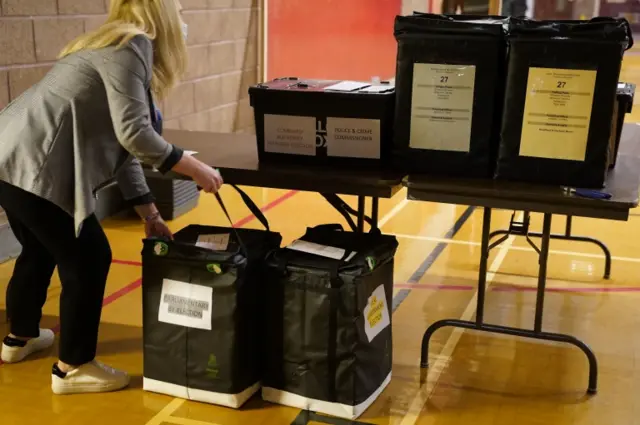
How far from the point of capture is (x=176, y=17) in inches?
89.6

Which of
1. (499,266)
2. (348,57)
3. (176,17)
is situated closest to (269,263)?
(176,17)

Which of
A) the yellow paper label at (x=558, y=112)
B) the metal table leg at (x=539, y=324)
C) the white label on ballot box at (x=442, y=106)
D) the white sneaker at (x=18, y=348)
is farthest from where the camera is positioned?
the white sneaker at (x=18, y=348)

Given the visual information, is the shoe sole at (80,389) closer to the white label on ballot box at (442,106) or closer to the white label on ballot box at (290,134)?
the white label on ballot box at (290,134)

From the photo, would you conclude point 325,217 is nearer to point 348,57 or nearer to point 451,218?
point 451,218

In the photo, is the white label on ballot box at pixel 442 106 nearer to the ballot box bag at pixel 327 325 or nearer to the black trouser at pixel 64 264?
the ballot box bag at pixel 327 325

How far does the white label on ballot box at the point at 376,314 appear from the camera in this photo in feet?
7.78

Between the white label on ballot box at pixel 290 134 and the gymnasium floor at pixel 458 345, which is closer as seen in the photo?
the gymnasium floor at pixel 458 345

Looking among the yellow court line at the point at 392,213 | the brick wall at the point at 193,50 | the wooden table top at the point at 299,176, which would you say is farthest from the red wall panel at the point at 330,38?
the wooden table top at the point at 299,176

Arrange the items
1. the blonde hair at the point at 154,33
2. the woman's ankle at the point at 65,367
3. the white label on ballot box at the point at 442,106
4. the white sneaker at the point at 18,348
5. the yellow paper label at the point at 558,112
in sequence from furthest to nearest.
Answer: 1. the white sneaker at the point at 18,348
2. the woman's ankle at the point at 65,367
3. the white label on ballot box at the point at 442,106
4. the yellow paper label at the point at 558,112
5. the blonde hair at the point at 154,33

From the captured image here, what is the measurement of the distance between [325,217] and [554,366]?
6.72 ft

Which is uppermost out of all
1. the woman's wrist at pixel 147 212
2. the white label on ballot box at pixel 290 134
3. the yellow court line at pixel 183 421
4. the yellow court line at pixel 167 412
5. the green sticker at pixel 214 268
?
the white label on ballot box at pixel 290 134

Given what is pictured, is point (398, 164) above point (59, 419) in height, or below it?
above

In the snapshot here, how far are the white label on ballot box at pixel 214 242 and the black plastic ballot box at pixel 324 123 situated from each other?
310mm

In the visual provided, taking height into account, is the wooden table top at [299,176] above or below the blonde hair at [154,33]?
below
